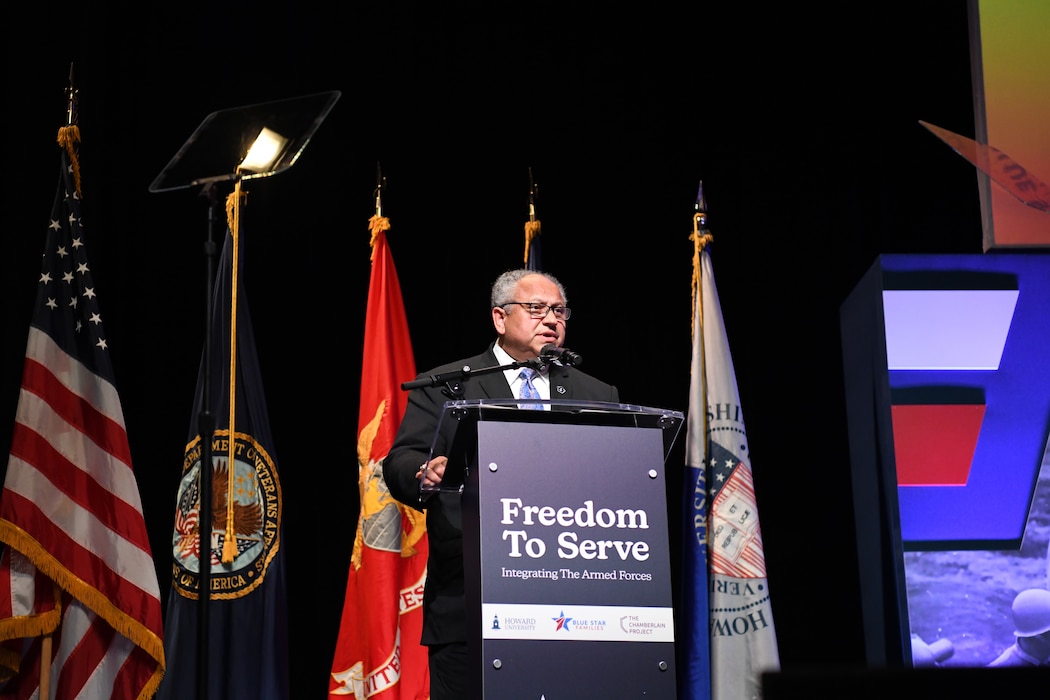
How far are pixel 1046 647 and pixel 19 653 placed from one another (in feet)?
11.6

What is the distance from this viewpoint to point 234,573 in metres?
4.18

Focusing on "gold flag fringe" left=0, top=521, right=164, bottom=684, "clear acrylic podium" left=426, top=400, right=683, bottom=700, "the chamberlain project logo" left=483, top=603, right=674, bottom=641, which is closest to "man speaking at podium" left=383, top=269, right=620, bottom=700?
"clear acrylic podium" left=426, top=400, right=683, bottom=700

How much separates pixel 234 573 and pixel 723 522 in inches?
70.3

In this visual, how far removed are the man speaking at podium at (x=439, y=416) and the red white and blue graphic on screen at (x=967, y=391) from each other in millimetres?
1561

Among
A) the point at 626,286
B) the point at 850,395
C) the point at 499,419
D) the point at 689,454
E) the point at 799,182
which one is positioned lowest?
the point at 499,419

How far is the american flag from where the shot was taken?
12.7 feet

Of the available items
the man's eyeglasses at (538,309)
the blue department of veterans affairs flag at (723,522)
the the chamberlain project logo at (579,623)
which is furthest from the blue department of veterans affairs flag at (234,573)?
the the chamberlain project logo at (579,623)

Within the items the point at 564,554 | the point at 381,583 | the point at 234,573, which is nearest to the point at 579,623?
the point at 564,554

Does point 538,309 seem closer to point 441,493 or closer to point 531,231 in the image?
point 441,493

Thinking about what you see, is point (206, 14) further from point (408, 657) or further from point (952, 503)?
point (952, 503)

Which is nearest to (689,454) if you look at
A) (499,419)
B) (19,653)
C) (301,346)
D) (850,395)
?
(850,395)

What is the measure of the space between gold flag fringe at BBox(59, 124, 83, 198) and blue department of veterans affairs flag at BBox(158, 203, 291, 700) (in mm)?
639

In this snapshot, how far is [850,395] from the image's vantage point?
491cm

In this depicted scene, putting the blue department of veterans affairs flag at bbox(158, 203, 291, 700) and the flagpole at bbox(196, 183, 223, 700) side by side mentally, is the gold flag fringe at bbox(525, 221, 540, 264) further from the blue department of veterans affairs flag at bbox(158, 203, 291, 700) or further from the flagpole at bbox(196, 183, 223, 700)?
the flagpole at bbox(196, 183, 223, 700)
